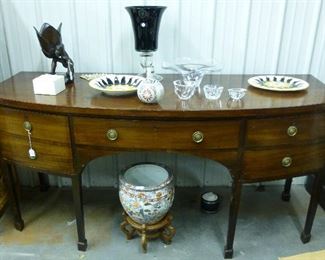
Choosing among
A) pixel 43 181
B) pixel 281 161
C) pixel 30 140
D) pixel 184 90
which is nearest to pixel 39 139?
pixel 30 140

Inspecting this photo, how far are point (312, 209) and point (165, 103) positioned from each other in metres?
0.80

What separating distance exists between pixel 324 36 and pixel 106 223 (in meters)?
1.40

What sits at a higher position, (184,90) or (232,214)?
(184,90)

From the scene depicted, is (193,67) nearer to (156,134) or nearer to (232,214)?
(156,134)

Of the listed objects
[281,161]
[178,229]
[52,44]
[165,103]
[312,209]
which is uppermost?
[52,44]

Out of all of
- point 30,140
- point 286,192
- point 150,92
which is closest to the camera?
point 150,92

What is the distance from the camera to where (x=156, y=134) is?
111 centimetres

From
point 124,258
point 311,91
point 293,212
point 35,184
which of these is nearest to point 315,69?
point 311,91

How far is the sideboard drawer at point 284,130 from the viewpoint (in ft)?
3.64

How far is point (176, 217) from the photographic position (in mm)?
1586

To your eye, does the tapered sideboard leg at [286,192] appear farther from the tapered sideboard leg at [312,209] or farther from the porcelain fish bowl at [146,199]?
the porcelain fish bowl at [146,199]

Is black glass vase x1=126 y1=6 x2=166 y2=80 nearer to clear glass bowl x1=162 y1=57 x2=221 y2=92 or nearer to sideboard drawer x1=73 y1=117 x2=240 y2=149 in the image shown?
clear glass bowl x1=162 y1=57 x2=221 y2=92

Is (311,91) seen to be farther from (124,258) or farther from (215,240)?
(124,258)

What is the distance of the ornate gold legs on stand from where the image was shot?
1.35m
